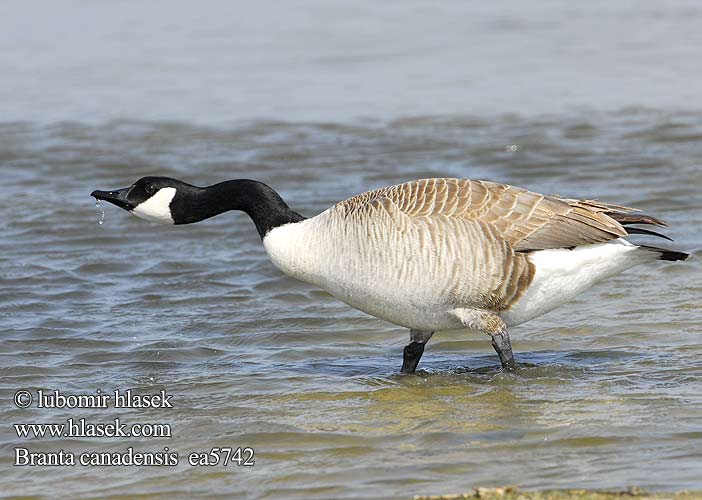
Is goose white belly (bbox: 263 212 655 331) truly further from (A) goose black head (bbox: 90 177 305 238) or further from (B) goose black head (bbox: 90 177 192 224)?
(B) goose black head (bbox: 90 177 192 224)

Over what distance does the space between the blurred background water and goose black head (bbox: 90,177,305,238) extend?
94 cm

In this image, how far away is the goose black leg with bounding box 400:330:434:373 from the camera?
22.6ft

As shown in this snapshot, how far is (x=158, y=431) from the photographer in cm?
593

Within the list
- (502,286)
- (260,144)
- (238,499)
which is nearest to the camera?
(238,499)

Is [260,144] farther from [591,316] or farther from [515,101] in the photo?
[591,316]

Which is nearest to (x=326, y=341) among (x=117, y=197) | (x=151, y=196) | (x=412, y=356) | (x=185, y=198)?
(x=412, y=356)

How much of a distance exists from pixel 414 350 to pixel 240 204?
1315mm

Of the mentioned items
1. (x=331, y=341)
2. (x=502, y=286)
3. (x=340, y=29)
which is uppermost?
(x=340, y=29)

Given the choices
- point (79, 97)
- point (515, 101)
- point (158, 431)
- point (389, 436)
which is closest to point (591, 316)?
point (389, 436)

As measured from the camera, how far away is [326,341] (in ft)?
25.5

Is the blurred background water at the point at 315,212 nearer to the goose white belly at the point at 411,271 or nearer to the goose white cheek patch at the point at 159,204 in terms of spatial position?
the goose white belly at the point at 411,271

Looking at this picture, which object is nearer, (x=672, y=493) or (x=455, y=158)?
(x=672, y=493)

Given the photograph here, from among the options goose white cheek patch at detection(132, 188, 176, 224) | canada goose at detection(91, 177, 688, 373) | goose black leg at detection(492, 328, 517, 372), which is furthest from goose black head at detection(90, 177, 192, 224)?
goose black leg at detection(492, 328, 517, 372)

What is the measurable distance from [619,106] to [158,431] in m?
9.71
